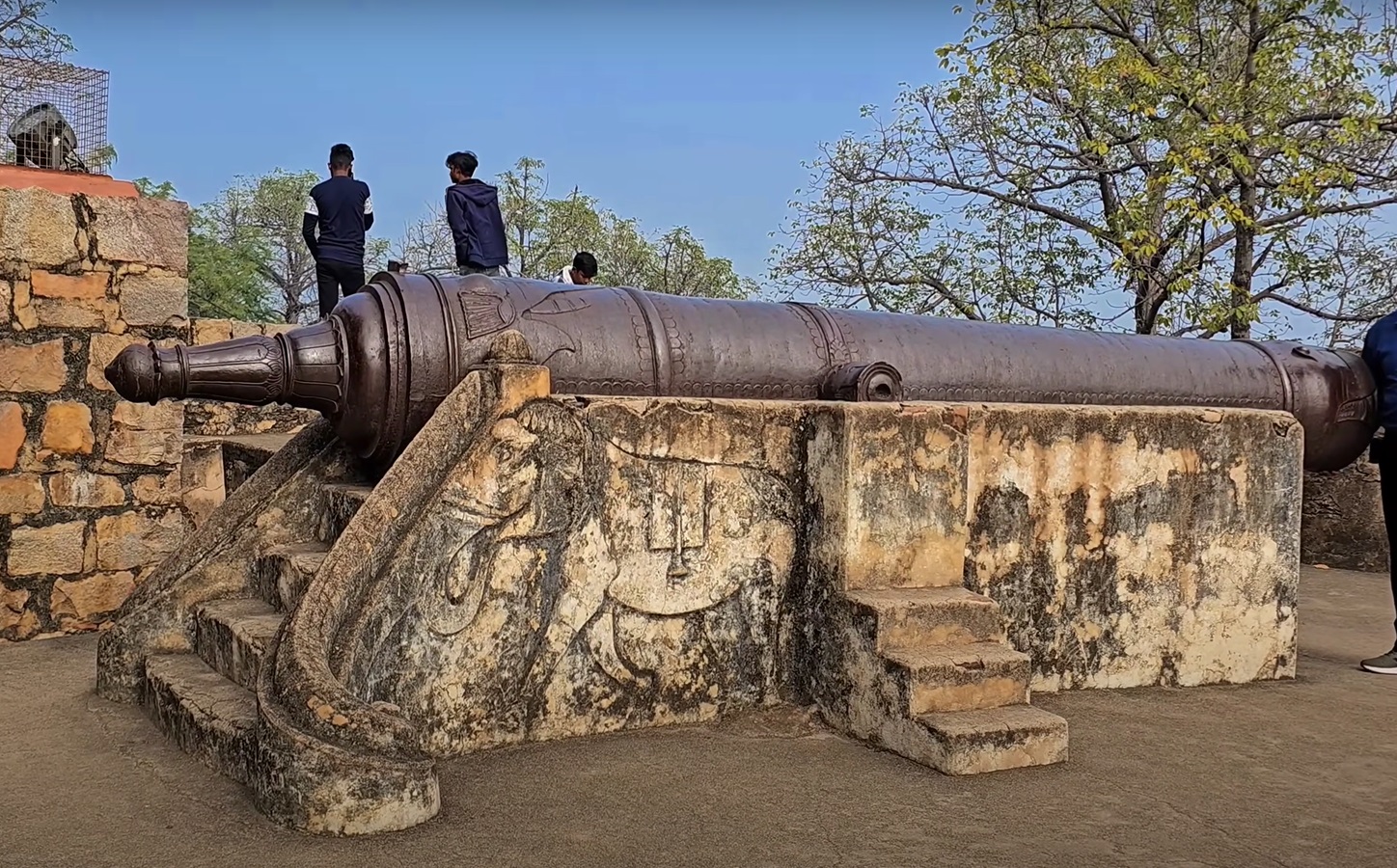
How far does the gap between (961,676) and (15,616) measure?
160 inches

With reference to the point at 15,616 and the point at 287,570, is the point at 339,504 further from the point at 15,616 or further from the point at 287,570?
the point at 15,616

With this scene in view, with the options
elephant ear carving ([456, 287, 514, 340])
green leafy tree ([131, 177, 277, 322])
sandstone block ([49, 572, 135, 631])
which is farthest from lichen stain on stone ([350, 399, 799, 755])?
green leafy tree ([131, 177, 277, 322])

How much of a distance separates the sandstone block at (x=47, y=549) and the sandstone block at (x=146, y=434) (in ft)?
1.18

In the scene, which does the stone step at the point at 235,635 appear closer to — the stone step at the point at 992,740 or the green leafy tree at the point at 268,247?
the stone step at the point at 992,740

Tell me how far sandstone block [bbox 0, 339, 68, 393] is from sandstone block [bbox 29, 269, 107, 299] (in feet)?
0.68

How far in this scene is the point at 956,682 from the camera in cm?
330

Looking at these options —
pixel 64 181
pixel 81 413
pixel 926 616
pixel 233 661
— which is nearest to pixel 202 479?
pixel 81 413

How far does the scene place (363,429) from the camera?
355 centimetres

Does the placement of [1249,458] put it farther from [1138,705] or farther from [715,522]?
[715,522]

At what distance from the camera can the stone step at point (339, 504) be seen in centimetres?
367

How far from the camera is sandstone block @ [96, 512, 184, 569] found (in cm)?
538

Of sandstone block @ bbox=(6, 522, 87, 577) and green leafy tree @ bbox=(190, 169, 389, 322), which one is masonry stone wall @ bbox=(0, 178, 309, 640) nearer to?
sandstone block @ bbox=(6, 522, 87, 577)

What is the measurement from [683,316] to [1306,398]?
9.28 feet

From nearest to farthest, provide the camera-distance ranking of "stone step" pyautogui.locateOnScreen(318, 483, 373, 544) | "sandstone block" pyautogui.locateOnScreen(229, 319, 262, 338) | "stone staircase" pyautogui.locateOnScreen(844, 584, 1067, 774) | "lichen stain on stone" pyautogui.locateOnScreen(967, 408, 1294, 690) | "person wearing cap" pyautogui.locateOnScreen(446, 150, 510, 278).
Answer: "stone staircase" pyautogui.locateOnScreen(844, 584, 1067, 774) → "stone step" pyautogui.locateOnScreen(318, 483, 373, 544) → "lichen stain on stone" pyautogui.locateOnScreen(967, 408, 1294, 690) → "person wearing cap" pyautogui.locateOnScreen(446, 150, 510, 278) → "sandstone block" pyautogui.locateOnScreen(229, 319, 262, 338)
